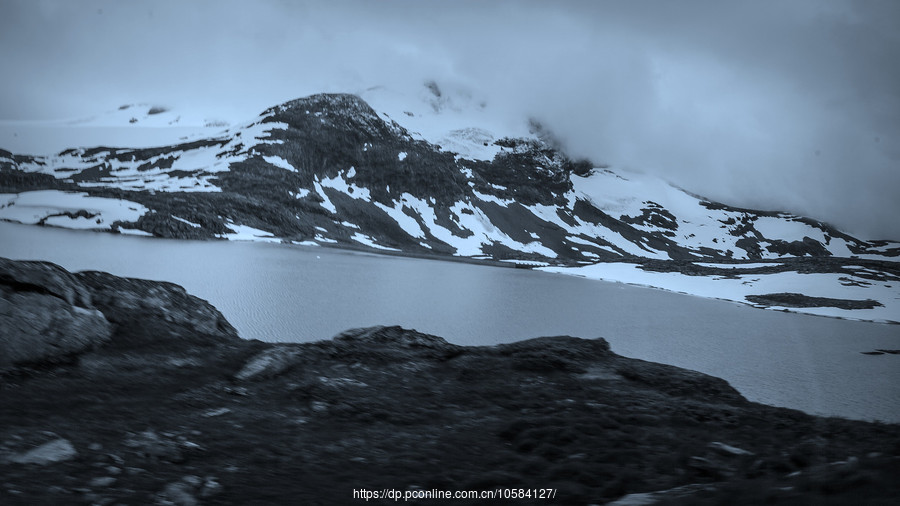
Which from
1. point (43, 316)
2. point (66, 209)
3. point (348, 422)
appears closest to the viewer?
point (348, 422)

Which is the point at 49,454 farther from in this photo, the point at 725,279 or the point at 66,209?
the point at 66,209

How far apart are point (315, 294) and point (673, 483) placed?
38.4 metres

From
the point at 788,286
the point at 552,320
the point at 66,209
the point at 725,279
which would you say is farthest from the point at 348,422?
the point at 66,209

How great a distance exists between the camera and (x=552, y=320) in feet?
137

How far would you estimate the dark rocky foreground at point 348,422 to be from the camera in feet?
22.6

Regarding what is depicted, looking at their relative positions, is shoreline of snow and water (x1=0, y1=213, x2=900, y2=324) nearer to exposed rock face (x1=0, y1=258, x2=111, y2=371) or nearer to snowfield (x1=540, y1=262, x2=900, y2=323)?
snowfield (x1=540, y1=262, x2=900, y2=323)

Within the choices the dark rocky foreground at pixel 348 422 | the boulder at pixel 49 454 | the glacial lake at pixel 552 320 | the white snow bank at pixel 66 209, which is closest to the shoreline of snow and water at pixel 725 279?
the white snow bank at pixel 66 209

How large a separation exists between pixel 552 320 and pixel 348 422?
109 ft

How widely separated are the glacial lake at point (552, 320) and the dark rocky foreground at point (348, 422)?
1103cm

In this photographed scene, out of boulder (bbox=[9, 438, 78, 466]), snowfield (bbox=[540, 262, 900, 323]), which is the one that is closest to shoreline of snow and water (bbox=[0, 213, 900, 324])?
snowfield (bbox=[540, 262, 900, 323])

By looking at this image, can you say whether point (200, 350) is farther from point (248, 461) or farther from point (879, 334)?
point (879, 334)

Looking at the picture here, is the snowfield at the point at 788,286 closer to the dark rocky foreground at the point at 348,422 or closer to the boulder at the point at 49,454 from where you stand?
the dark rocky foreground at the point at 348,422

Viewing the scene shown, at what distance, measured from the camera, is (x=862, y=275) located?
89625 mm

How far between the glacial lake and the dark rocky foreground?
11.0m
